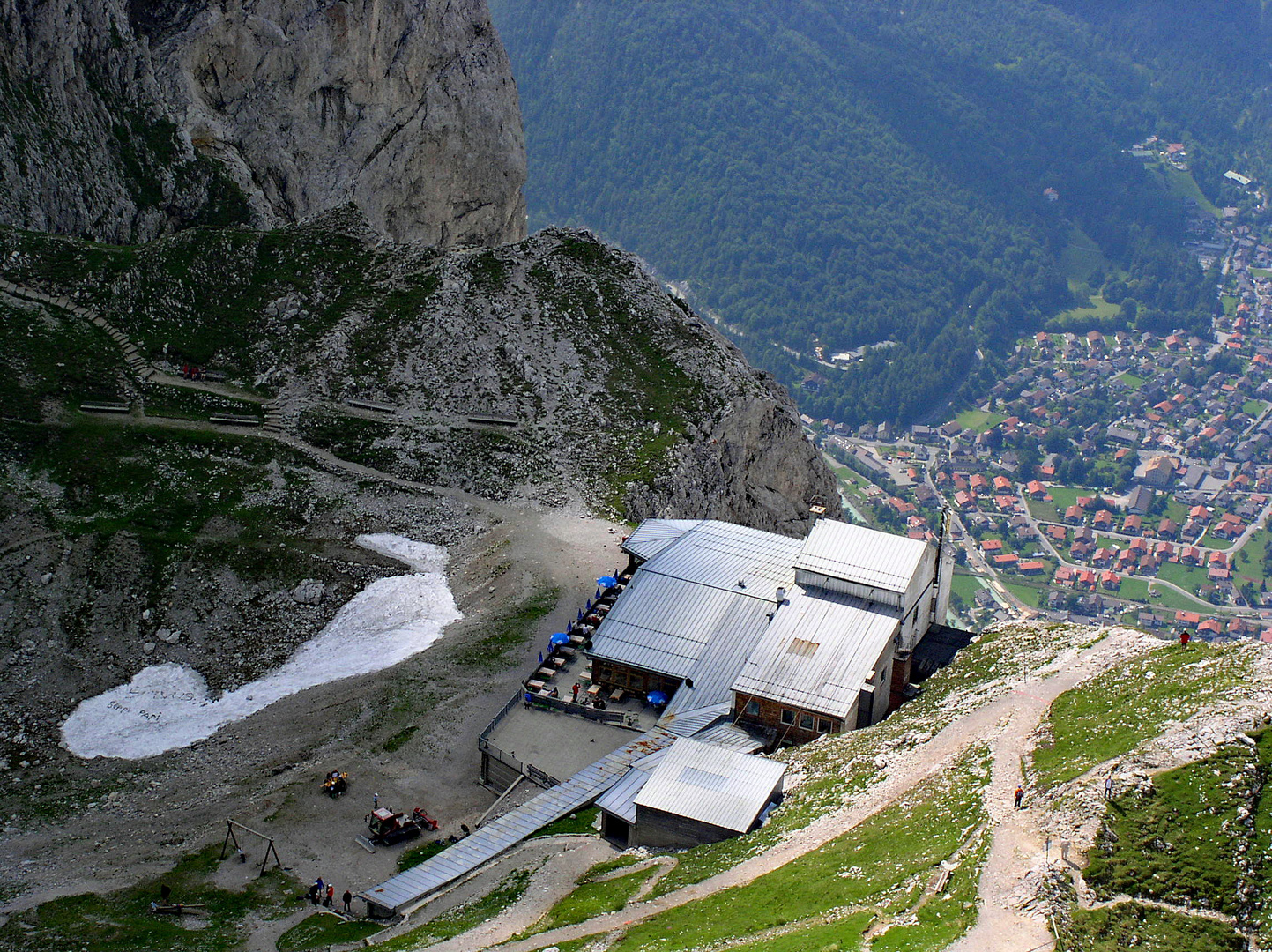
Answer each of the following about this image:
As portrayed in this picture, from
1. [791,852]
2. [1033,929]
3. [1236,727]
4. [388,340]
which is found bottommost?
[388,340]

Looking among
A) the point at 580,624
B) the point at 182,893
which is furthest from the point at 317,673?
the point at 182,893

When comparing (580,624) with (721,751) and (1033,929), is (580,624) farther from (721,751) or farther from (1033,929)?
(1033,929)

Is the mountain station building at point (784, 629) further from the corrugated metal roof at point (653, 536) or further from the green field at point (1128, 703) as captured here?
the green field at point (1128, 703)

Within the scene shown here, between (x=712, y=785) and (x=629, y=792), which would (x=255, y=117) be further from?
(x=712, y=785)

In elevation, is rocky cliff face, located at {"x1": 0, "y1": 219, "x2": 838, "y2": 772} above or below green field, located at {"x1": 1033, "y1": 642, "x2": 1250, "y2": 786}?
below

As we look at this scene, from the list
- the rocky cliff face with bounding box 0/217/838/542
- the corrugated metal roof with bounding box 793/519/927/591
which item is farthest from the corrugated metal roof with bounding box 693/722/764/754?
the rocky cliff face with bounding box 0/217/838/542

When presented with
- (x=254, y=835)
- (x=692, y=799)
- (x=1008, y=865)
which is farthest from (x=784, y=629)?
(x=254, y=835)

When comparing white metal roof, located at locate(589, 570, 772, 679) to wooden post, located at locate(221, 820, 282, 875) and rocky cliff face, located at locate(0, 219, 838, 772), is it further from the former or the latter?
wooden post, located at locate(221, 820, 282, 875)
